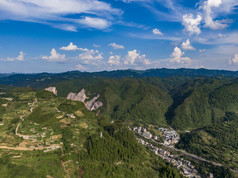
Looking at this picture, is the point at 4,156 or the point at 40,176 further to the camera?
the point at 4,156

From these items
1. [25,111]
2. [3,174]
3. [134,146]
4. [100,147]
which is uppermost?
[25,111]

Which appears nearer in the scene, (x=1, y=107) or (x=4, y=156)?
(x=4, y=156)

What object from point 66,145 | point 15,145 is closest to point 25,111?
point 15,145

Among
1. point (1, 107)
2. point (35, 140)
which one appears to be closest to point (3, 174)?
point (35, 140)

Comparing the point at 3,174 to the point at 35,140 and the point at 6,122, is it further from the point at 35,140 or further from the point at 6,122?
the point at 6,122

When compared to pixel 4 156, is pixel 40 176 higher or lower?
lower

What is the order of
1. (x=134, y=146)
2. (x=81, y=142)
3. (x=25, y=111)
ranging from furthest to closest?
(x=25, y=111) → (x=134, y=146) → (x=81, y=142)

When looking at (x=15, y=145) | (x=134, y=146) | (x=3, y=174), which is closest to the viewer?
(x=3, y=174)

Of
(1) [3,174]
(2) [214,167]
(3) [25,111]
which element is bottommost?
(2) [214,167]

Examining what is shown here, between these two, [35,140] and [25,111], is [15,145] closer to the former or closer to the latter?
[35,140]
